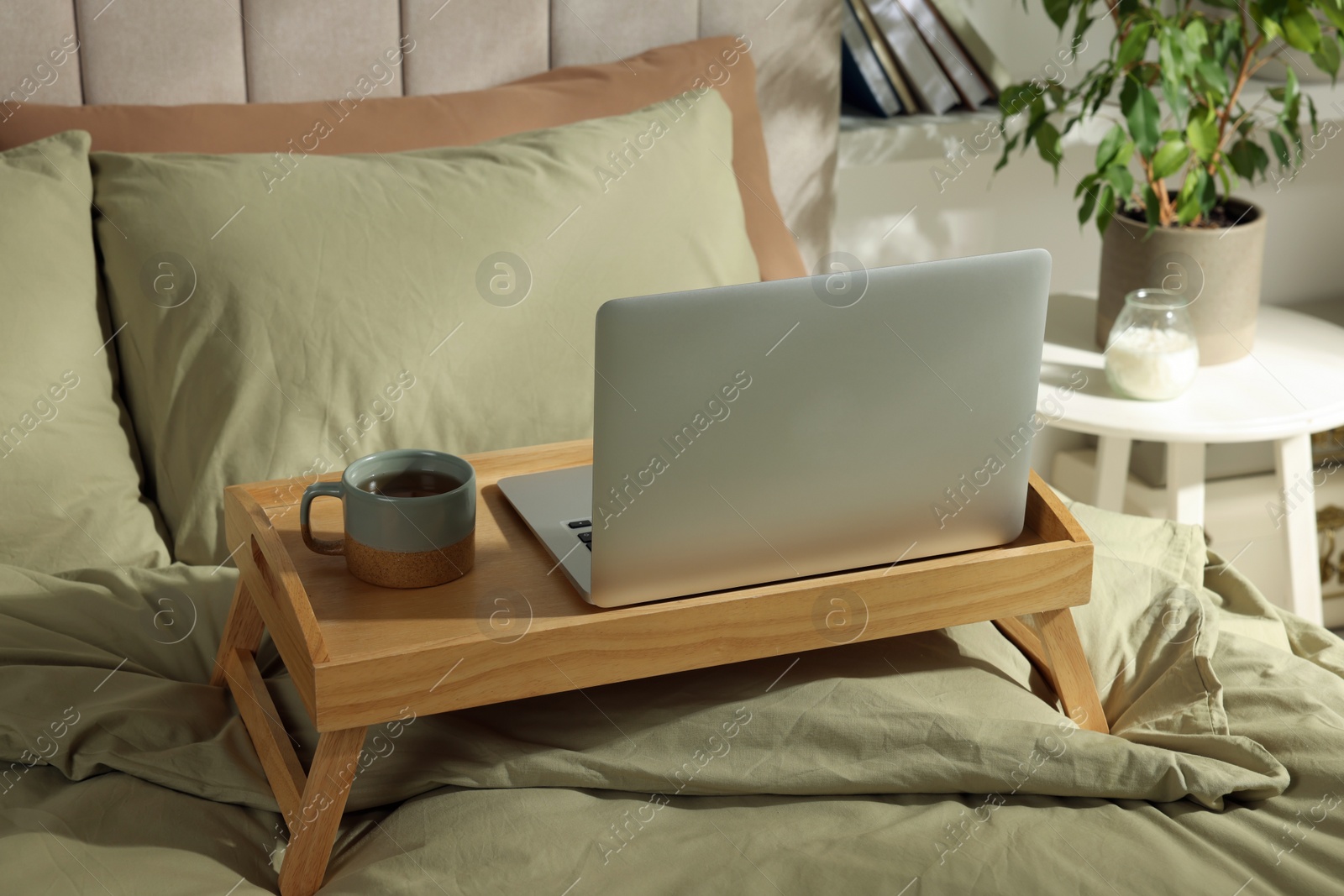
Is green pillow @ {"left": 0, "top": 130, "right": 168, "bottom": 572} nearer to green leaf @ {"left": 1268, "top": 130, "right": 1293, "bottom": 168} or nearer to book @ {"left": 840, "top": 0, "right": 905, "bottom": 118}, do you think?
book @ {"left": 840, "top": 0, "right": 905, "bottom": 118}

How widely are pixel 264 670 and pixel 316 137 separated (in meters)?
0.64

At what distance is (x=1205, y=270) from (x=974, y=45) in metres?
0.52

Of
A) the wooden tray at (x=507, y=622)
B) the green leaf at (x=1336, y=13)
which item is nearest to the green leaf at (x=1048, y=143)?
the green leaf at (x=1336, y=13)

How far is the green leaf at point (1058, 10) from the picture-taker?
1618mm

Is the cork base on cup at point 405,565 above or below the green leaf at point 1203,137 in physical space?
below

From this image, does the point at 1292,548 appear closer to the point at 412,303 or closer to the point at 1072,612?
the point at 1072,612

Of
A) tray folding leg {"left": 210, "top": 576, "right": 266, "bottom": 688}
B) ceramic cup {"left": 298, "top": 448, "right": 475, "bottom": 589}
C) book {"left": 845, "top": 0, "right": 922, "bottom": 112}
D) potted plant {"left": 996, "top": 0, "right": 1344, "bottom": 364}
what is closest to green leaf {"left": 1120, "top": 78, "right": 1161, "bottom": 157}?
potted plant {"left": 996, "top": 0, "right": 1344, "bottom": 364}

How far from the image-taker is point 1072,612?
1.08m

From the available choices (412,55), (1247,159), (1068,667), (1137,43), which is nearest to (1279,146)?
(1247,159)

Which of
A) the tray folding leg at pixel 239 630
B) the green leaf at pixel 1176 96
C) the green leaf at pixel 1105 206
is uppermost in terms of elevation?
the green leaf at pixel 1176 96

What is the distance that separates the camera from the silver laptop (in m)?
0.74

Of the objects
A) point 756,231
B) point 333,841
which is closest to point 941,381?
point 333,841

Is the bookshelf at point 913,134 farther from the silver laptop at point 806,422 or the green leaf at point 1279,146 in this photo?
the silver laptop at point 806,422

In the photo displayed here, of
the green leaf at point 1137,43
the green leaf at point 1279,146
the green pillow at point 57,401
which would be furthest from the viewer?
the green leaf at point 1279,146
